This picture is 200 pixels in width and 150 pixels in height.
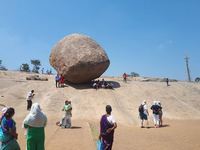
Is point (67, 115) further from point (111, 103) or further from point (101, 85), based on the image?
point (101, 85)

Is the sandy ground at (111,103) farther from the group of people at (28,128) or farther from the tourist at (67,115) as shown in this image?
the group of people at (28,128)

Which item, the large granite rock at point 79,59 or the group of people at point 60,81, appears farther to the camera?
the group of people at point 60,81

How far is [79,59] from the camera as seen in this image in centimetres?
2584

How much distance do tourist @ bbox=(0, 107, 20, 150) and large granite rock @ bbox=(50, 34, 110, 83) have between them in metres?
19.2

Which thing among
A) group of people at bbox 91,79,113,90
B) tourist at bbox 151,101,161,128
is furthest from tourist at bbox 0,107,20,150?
group of people at bbox 91,79,113,90

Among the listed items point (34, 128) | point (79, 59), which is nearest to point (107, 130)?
point (34, 128)

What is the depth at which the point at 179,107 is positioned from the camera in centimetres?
2505

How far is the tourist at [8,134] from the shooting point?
21.3 ft

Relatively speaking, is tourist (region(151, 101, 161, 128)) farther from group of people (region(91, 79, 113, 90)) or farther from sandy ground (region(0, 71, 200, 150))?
group of people (region(91, 79, 113, 90))

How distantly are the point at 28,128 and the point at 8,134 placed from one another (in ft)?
1.73

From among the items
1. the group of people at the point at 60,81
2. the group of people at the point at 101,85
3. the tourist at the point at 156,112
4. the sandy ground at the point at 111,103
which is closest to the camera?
the sandy ground at the point at 111,103

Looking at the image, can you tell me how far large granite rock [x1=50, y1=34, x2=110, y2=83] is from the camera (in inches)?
1021

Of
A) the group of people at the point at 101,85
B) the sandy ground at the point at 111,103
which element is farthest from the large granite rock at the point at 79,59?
the sandy ground at the point at 111,103

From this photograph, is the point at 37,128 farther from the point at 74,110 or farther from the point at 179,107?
the point at 179,107
